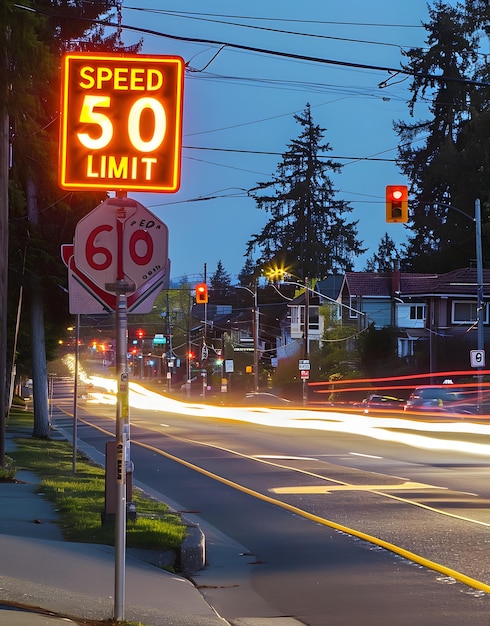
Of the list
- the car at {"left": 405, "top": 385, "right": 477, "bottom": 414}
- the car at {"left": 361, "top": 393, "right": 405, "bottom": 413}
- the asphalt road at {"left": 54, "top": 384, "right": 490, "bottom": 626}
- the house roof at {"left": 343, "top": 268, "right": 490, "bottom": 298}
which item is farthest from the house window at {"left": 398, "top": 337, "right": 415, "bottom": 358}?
the asphalt road at {"left": 54, "top": 384, "right": 490, "bottom": 626}

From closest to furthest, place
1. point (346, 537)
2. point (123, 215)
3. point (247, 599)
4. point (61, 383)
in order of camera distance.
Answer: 1. point (123, 215)
2. point (247, 599)
3. point (346, 537)
4. point (61, 383)

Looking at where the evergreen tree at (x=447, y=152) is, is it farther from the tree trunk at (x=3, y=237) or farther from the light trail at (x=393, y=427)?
the tree trunk at (x=3, y=237)

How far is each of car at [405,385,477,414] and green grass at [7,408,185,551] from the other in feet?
74.4

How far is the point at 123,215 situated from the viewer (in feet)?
25.1

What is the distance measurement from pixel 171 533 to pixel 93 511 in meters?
2.24

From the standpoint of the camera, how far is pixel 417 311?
7938 cm

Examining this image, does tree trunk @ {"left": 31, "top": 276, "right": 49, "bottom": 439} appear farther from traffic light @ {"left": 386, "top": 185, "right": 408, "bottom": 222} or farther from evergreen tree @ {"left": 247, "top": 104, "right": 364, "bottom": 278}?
evergreen tree @ {"left": 247, "top": 104, "right": 364, "bottom": 278}

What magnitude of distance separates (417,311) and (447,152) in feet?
40.8

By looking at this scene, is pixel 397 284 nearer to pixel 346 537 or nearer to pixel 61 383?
pixel 346 537

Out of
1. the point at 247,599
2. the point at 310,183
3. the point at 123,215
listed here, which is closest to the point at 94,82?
the point at 123,215

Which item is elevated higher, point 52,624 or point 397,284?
point 397,284

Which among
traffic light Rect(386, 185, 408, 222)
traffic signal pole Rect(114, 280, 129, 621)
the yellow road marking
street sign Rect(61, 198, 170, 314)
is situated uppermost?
traffic light Rect(386, 185, 408, 222)

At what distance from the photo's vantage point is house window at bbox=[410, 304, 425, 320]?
79188mm

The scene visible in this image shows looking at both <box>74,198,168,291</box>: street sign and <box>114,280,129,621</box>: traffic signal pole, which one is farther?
<box>74,198,168,291</box>: street sign
